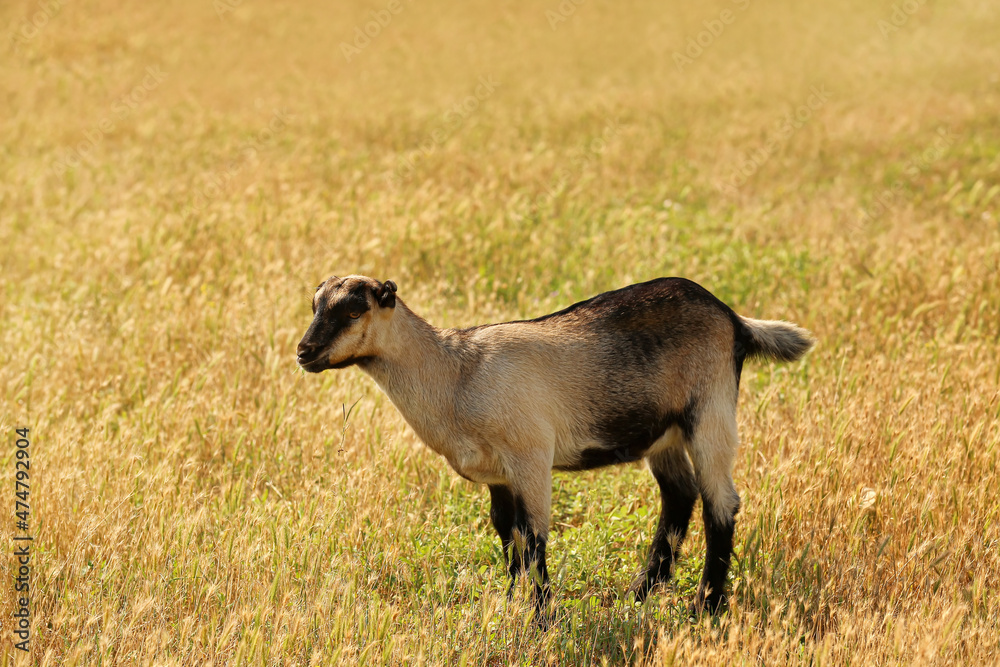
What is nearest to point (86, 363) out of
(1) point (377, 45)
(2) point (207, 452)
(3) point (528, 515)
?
(2) point (207, 452)
